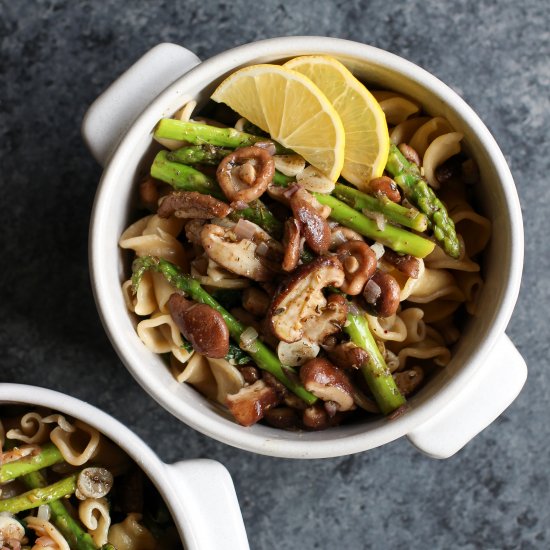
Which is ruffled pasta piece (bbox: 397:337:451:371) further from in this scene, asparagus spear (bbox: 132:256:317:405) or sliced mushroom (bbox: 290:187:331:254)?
sliced mushroom (bbox: 290:187:331:254)

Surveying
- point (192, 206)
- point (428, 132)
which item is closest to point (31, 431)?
point (192, 206)

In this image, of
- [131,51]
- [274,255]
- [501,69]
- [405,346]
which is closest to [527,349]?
[405,346]

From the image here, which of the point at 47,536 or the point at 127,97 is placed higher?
the point at 127,97

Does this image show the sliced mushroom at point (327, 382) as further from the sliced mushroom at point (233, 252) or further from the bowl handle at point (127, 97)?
the bowl handle at point (127, 97)

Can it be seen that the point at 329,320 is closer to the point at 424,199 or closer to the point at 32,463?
the point at 424,199

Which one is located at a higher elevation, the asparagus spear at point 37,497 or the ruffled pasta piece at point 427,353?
the ruffled pasta piece at point 427,353

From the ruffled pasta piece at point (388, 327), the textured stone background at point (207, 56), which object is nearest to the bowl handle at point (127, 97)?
the textured stone background at point (207, 56)

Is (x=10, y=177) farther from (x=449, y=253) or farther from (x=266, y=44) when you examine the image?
(x=449, y=253)
